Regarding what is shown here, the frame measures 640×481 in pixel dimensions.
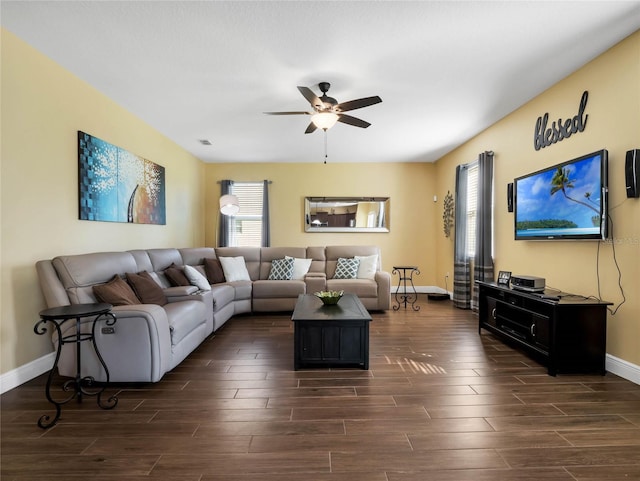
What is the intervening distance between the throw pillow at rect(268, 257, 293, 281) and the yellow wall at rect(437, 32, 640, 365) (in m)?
3.30

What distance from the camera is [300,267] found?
5.48 metres

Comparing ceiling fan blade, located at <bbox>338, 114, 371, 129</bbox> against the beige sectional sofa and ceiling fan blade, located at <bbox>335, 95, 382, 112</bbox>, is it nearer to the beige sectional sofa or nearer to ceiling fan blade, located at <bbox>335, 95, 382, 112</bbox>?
ceiling fan blade, located at <bbox>335, 95, 382, 112</bbox>

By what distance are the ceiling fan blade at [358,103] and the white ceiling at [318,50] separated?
27cm

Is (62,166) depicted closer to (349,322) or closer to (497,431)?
(349,322)

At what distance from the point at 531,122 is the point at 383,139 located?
6.54ft

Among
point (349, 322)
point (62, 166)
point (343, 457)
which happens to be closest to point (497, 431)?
point (343, 457)

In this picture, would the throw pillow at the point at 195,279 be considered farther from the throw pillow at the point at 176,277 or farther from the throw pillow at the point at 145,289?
the throw pillow at the point at 145,289

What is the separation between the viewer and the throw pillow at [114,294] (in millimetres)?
2586

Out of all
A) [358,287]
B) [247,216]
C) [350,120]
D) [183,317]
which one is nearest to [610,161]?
[350,120]

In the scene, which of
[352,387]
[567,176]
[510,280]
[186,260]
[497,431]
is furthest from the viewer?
[186,260]

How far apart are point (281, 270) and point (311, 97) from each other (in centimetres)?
306

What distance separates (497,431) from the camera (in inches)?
74.2

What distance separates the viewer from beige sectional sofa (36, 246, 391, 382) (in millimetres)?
2383

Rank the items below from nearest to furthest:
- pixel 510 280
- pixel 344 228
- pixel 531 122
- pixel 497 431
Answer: pixel 497 431 < pixel 510 280 < pixel 531 122 < pixel 344 228
